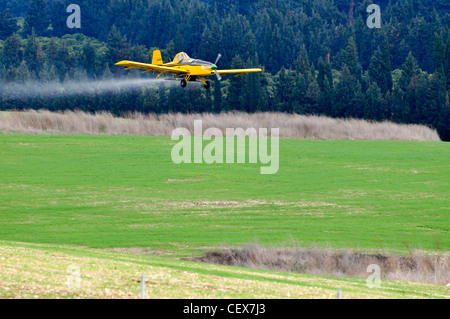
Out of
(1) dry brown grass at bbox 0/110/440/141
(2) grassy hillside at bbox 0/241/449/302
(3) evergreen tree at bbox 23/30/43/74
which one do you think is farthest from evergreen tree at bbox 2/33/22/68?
(2) grassy hillside at bbox 0/241/449/302

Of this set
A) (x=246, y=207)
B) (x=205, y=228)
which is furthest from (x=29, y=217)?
(x=246, y=207)

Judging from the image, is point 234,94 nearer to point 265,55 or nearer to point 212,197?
point 265,55

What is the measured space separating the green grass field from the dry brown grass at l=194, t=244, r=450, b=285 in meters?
1.85

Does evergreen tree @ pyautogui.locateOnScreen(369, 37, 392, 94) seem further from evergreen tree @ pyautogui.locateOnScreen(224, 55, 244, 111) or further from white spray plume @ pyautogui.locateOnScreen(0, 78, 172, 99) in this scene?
white spray plume @ pyautogui.locateOnScreen(0, 78, 172, 99)

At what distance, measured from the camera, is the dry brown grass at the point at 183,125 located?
68000mm

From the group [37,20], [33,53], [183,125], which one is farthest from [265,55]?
[183,125]

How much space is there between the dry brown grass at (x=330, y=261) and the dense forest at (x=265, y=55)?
47689mm

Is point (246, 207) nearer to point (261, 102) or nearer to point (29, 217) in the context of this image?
point (29, 217)

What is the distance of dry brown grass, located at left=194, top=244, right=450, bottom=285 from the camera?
28.2 m

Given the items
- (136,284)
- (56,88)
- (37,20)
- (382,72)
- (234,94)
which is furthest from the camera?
(37,20)

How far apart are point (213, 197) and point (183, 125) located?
Answer: 26706mm

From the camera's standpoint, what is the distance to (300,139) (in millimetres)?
69500

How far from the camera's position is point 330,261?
29.4m

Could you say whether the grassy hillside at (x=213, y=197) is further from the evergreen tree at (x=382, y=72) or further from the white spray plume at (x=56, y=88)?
the evergreen tree at (x=382, y=72)
